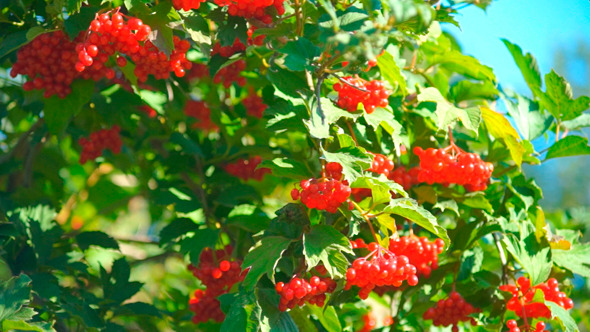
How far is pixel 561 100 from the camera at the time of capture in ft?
6.53

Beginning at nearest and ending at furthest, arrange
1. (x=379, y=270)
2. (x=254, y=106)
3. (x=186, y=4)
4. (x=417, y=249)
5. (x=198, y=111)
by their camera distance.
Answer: (x=379, y=270) < (x=186, y=4) < (x=417, y=249) < (x=254, y=106) < (x=198, y=111)

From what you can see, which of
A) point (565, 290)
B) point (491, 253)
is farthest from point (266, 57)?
point (565, 290)

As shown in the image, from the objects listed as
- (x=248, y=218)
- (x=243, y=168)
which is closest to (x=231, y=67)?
(x=243, y=168)

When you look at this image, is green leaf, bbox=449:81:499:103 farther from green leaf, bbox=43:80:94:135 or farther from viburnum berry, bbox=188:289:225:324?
green leaf, bbox=43:80:94:135

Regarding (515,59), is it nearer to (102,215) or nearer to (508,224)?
(508,224)

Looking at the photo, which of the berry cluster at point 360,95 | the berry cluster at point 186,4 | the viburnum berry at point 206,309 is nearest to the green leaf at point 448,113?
the berry cluster at point 360,95

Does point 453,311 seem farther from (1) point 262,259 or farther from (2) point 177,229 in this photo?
(2) point 177,229

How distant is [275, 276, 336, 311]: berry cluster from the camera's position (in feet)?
4.91

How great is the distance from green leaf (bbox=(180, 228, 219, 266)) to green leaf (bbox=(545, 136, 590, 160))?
99 centimetres

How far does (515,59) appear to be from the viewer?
6.82 feet

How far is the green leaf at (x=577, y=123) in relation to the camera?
2.08 meters

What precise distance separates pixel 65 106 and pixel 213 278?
0.64 meters

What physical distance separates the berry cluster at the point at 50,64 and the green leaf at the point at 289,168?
549mm

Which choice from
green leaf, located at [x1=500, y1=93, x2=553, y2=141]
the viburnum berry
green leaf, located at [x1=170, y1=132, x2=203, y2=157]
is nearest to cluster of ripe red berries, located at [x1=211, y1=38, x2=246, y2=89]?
green leaf, located at [x1=170, y1=132, x2=203, y2=157]
